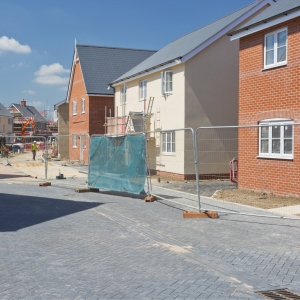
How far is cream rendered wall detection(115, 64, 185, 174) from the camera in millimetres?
21406

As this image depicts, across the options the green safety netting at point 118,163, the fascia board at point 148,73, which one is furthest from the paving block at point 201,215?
the fascia board at point 148,73

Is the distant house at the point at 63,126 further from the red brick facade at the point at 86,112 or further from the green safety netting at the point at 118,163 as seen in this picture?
the green safety netting at the point at 118,163

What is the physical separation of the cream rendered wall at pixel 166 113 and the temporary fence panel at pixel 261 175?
118 inches

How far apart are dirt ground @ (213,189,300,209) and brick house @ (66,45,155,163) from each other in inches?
690

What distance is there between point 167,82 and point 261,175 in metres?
9.39

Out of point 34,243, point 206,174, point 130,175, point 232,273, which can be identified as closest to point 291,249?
point 232,273

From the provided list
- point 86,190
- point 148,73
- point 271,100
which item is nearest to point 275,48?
point 271,100

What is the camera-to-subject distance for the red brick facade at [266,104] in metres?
14.3

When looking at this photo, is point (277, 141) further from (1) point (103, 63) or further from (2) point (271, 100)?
(1) point (103, 63)

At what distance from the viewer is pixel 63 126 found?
42.7 metres

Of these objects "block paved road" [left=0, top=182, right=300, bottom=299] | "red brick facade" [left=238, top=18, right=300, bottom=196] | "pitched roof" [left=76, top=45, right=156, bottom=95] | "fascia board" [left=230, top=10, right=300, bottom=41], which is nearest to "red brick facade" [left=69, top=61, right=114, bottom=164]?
"pitched roof" [left=76, top=45, right=156, bottom=95]

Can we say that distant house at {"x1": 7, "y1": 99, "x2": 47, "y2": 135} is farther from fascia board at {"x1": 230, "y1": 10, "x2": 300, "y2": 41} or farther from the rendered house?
fascia board at {"x1": 230, "y1": 10, "x2": 300, "y2": 41}

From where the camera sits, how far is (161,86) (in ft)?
78.3

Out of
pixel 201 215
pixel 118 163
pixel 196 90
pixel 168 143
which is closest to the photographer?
pixel 201 215
